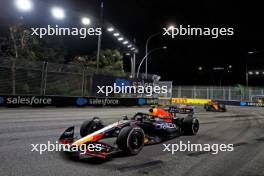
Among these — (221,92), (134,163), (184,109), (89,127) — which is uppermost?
(221,92)

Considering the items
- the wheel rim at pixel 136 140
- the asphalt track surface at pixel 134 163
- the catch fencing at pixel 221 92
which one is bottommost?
the asphalt track surface at pixel 134 163

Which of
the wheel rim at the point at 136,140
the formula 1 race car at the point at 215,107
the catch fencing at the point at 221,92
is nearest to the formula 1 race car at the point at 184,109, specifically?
the wheel rim at the point at 136,140

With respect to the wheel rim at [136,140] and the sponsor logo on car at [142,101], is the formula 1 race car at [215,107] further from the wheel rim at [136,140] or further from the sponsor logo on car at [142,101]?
the wheel rim at [136,140]

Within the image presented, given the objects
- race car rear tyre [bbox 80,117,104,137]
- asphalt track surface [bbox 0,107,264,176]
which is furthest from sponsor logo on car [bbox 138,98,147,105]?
asphalt track surface [bbox 0,107,264,176]

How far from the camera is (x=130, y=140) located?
5000 millimetres

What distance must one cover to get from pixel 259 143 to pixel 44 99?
12568mm

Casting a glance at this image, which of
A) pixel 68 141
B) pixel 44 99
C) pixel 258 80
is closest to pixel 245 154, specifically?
pixel 68 141

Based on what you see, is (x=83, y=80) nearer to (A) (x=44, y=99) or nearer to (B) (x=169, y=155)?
(A) (x=44, y=99)

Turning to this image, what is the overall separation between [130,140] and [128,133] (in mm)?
170

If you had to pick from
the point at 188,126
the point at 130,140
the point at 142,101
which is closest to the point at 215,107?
the point at 142,101

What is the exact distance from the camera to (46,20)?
89.8 feet

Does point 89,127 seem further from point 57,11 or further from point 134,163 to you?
point 57,11

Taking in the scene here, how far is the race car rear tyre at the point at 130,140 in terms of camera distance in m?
4.87

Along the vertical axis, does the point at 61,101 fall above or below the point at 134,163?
above
